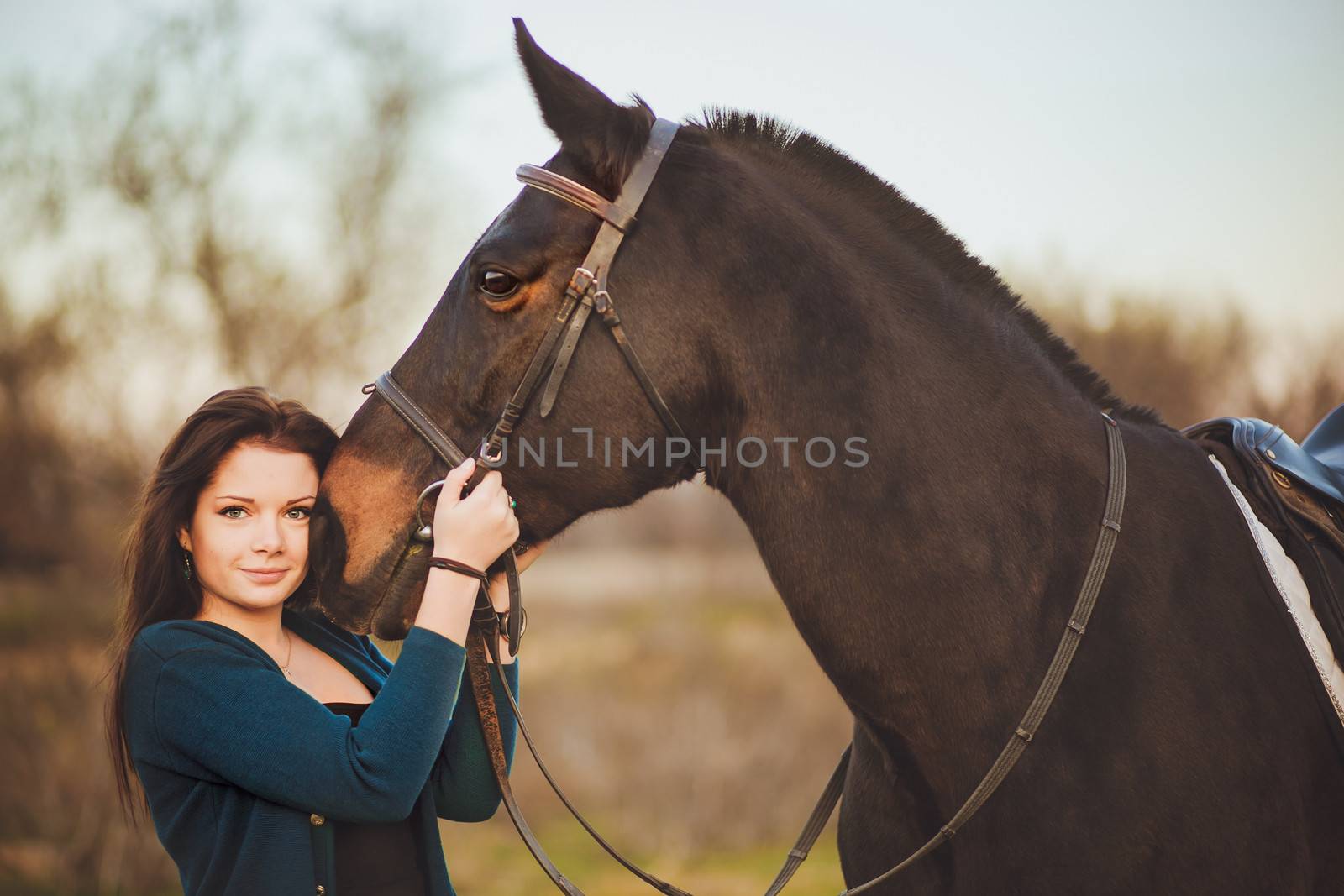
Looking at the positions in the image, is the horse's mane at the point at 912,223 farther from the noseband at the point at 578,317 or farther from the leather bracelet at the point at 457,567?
the leather bracelet at the point at 457,567

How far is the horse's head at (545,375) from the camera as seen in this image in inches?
79.5

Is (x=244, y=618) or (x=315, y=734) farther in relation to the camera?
(x=244, y=618)

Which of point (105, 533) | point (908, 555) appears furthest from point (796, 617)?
point (105, 533)

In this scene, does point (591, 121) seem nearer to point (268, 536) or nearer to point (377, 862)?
point (268, 536)

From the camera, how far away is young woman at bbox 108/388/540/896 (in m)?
1.93

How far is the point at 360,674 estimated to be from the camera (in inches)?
95.3

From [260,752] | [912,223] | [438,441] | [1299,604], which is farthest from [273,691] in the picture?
[1299,604]

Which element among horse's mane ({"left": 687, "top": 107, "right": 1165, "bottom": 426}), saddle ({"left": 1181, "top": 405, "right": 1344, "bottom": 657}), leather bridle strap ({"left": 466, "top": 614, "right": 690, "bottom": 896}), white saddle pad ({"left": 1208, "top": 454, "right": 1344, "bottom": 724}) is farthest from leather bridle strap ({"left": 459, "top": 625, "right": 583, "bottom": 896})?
saddle ({"left": 1181, "top": 405, "right": 1344, "bottom": 657})

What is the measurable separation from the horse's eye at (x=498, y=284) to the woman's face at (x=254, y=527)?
0.64 metres

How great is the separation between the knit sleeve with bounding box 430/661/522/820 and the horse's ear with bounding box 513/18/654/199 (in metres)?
1.22

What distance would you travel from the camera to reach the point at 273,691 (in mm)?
1987

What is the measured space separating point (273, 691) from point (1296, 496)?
2338 mm

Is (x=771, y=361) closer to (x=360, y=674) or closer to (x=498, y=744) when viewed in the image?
(x=498, y=744)

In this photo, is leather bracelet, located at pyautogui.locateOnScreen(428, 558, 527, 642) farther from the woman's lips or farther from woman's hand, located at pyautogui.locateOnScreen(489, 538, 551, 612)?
the woman's lips
